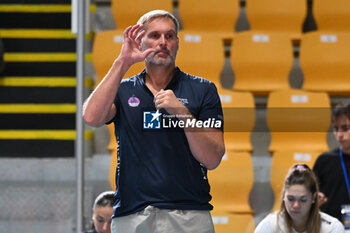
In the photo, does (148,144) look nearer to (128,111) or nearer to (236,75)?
(128,111)

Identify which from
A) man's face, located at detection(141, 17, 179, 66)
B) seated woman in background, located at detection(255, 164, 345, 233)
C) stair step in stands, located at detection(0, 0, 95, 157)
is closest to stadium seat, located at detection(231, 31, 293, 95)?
stair step in stands, located at detection(0, 0, 95, 157)

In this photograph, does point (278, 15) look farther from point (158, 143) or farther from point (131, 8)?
point (158, 143)

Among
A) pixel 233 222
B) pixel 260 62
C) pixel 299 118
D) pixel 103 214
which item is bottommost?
pixel 233 222

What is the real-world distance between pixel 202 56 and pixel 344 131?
4.43 ft

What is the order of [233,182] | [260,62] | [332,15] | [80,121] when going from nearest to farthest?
1. [80,121]
2. [233,182]
3. [260,62]
4. [332,15]

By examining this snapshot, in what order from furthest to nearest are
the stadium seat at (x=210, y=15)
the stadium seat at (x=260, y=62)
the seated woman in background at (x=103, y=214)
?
the stadium seat at (x=210, y=15) → the stadium seat at (x=260, y=62) → the seated woman in background at (x=103, y=214)

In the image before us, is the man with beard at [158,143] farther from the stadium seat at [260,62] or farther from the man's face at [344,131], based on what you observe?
the stadium seat at [260,62]

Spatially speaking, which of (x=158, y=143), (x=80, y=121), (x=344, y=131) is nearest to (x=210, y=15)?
(x=80, y=121)

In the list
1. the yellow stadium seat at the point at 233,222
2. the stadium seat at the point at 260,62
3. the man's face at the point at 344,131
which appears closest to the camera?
the man's face at the point at 344,131

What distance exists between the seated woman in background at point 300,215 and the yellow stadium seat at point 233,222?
544mm

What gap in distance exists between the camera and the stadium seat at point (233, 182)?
4.21m

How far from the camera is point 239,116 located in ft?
14.9

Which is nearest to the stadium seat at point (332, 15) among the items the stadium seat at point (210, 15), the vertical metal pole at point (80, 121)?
the stadium seat at point (210, 15)

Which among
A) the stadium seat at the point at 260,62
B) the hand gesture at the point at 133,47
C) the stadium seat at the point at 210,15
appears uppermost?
the stadium seat at the point at 210,15
